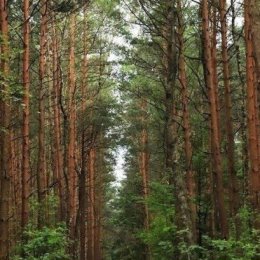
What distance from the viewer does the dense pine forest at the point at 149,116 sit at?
8711 millimetres

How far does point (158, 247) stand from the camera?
44.7 ft

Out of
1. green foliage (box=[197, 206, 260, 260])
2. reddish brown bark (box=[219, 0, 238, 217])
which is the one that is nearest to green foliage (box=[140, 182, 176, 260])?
reddish brown bark (box=[219, 0, 238, 217])

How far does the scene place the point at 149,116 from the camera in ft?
85.4

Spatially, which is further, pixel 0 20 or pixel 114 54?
pixel 114 54

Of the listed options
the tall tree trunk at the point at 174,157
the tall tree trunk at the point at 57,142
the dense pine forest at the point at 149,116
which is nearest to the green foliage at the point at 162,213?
the dense pine forest at the point at 149,116

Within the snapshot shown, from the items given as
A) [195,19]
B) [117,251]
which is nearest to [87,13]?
[195,19]

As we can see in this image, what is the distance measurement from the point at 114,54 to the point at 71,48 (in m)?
1.63

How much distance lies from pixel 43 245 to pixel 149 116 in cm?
1617

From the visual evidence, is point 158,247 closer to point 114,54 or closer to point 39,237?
point 39,237

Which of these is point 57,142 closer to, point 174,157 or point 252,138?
point 252,138

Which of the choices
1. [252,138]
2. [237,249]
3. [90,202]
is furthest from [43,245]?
[90,202]

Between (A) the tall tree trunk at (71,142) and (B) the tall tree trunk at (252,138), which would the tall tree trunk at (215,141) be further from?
(A) the tall tree trunk at (71,142)

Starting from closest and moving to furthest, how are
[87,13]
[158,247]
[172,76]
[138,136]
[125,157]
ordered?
[172,76] < [158,247] < [87,13] < [138,136] < [125,157]

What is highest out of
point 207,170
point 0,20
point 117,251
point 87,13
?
point 87,13
